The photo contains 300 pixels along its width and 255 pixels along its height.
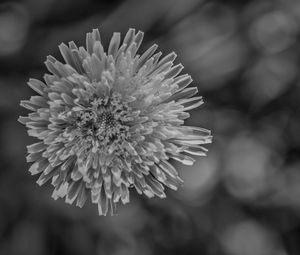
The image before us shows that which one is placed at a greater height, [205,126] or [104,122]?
[104,122]

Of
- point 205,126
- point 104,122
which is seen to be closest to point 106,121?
point 104,122

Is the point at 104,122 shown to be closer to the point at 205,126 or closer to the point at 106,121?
the point at 106,121

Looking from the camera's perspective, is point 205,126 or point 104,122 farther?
point 205,126

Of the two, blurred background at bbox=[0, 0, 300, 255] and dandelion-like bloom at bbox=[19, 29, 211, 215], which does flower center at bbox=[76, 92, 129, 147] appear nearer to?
dandelion-like bloom at bbox=[19, 29, 211, 215]

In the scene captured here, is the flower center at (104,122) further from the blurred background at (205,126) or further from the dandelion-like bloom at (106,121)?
the blurred background at (205,126)

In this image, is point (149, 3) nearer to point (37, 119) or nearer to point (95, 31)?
point (95, 31)

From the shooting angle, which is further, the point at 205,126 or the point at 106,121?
the point at 205,126
